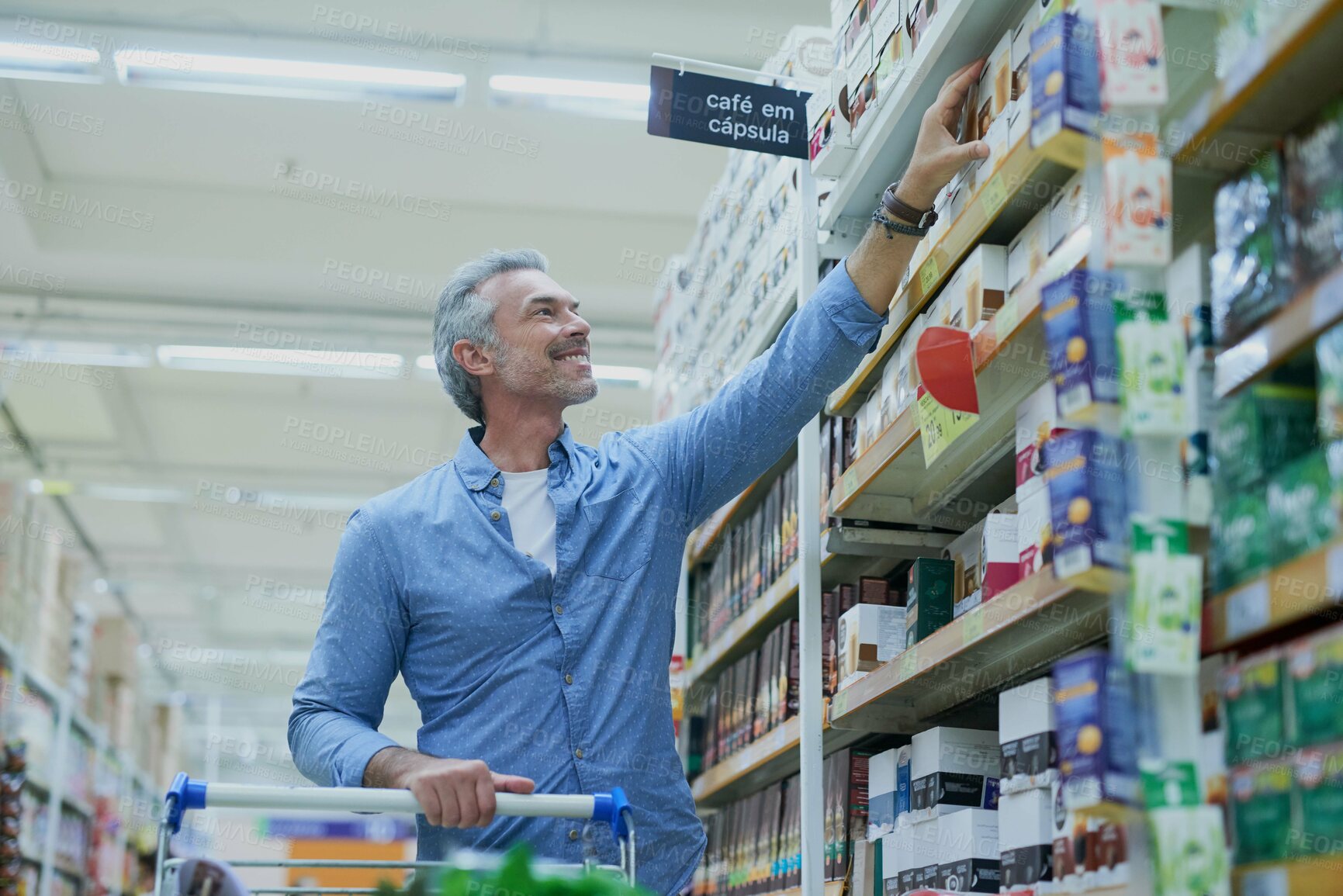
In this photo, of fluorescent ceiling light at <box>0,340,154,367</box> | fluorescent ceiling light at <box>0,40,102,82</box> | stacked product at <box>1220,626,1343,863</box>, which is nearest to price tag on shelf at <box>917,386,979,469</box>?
stacked product at <box>1220,626,1343,863</box>

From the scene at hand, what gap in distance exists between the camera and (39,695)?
8281 mm

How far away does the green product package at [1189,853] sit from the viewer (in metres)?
1.40

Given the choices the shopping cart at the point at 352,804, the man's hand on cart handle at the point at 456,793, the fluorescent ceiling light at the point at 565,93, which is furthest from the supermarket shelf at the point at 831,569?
the fluorescent ceiling light at the point at 565,93

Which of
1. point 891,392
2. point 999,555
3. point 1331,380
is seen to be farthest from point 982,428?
point 1331,380

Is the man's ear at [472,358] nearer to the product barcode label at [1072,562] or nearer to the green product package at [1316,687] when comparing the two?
the product barcode label at [1072,562]

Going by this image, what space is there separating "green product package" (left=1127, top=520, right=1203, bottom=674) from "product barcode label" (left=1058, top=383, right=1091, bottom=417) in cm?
15

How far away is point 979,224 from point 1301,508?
909 mm

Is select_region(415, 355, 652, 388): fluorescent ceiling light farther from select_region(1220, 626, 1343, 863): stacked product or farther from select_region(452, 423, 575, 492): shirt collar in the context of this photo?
select_region(1220, 626, 1343, 863): stacked product

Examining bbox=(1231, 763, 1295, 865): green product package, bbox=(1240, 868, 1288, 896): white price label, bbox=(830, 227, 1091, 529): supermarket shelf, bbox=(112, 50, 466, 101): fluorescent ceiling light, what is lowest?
bbox=(1240, 868, 1288, 896): white price label

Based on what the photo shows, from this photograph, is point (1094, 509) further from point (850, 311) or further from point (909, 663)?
point (850, 311)

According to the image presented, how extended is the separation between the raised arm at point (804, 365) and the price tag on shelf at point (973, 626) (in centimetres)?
66

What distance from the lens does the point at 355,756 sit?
2418 millimetres

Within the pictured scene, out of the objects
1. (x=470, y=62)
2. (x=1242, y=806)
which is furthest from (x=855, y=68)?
(x=470, y=62)

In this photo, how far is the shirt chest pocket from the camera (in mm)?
2791
